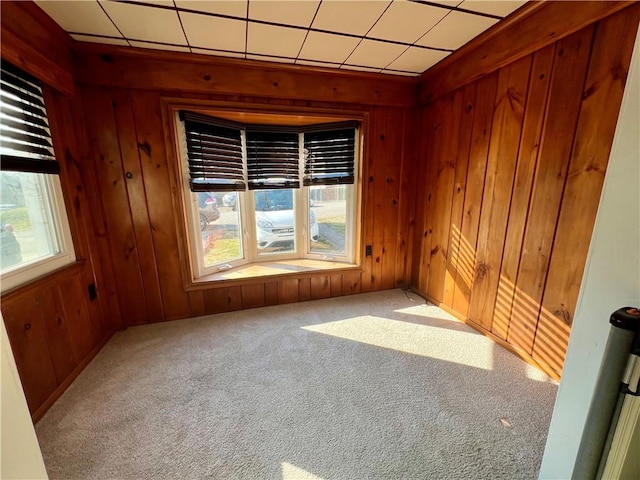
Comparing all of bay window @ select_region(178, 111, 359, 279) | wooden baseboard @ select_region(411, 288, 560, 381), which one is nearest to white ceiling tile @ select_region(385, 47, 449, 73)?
bay window @ select_region(178, 111, 359, 279)

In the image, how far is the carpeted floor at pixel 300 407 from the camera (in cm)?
120

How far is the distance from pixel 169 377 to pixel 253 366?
1.69ft

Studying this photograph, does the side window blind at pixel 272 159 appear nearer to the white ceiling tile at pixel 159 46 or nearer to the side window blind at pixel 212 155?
the side window blind at pixel 212 155

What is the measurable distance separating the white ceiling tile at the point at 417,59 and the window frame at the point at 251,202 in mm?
460

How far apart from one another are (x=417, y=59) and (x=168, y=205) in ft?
7.55

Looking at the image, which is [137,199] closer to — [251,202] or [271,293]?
[251,202]

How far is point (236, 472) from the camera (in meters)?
1.17

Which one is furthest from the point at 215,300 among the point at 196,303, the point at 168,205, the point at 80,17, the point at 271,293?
the point at 80,17

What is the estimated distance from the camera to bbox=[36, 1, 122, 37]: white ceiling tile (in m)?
1.44

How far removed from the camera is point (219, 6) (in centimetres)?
149

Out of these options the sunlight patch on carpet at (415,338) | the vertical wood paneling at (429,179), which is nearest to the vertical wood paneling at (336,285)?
the sunlight patch on carpet at (415,338)

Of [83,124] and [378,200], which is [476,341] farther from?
[83,124]

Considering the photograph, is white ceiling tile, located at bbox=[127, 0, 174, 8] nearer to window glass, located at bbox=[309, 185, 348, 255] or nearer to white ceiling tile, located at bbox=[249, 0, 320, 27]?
white ceiling tile, located at bbox=[249, 0, 320, 27]

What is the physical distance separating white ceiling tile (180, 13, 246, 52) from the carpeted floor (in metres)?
2.11
